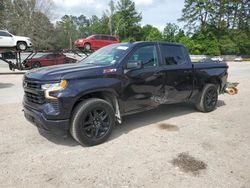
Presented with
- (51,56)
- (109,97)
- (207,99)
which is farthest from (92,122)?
(51,56)

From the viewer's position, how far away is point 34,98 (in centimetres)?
416

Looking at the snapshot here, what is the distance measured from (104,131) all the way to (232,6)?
58359 mm

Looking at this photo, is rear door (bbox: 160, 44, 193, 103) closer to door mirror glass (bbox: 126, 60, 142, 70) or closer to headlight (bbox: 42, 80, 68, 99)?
door mirror glass (bbox: 126, 60, 142, 70)

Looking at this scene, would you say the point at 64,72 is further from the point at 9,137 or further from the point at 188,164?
the point at 188,164

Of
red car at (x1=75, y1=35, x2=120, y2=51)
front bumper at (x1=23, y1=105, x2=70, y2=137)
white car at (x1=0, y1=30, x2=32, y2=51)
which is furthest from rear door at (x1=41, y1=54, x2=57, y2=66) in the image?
front bumper at (x1=23, y1=105, x2=70, y2=137)

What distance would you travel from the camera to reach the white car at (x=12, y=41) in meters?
15.9

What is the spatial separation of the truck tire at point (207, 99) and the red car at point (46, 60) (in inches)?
601

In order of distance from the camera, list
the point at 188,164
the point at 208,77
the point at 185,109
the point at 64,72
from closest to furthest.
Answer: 1. the point at 188,164
2. the point at 64,72
3. the point at 208,77
4. the point at 185,109

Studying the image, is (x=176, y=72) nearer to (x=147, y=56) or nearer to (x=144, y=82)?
(x=147, y=56)

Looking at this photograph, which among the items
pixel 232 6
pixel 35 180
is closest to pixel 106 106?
pixel 35 180

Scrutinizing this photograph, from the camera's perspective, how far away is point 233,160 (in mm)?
3768

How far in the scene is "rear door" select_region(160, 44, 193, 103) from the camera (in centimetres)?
540

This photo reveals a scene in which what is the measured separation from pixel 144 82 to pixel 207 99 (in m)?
2.48

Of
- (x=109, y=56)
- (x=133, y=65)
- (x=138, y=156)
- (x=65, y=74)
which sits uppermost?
(x=109, y=56)
